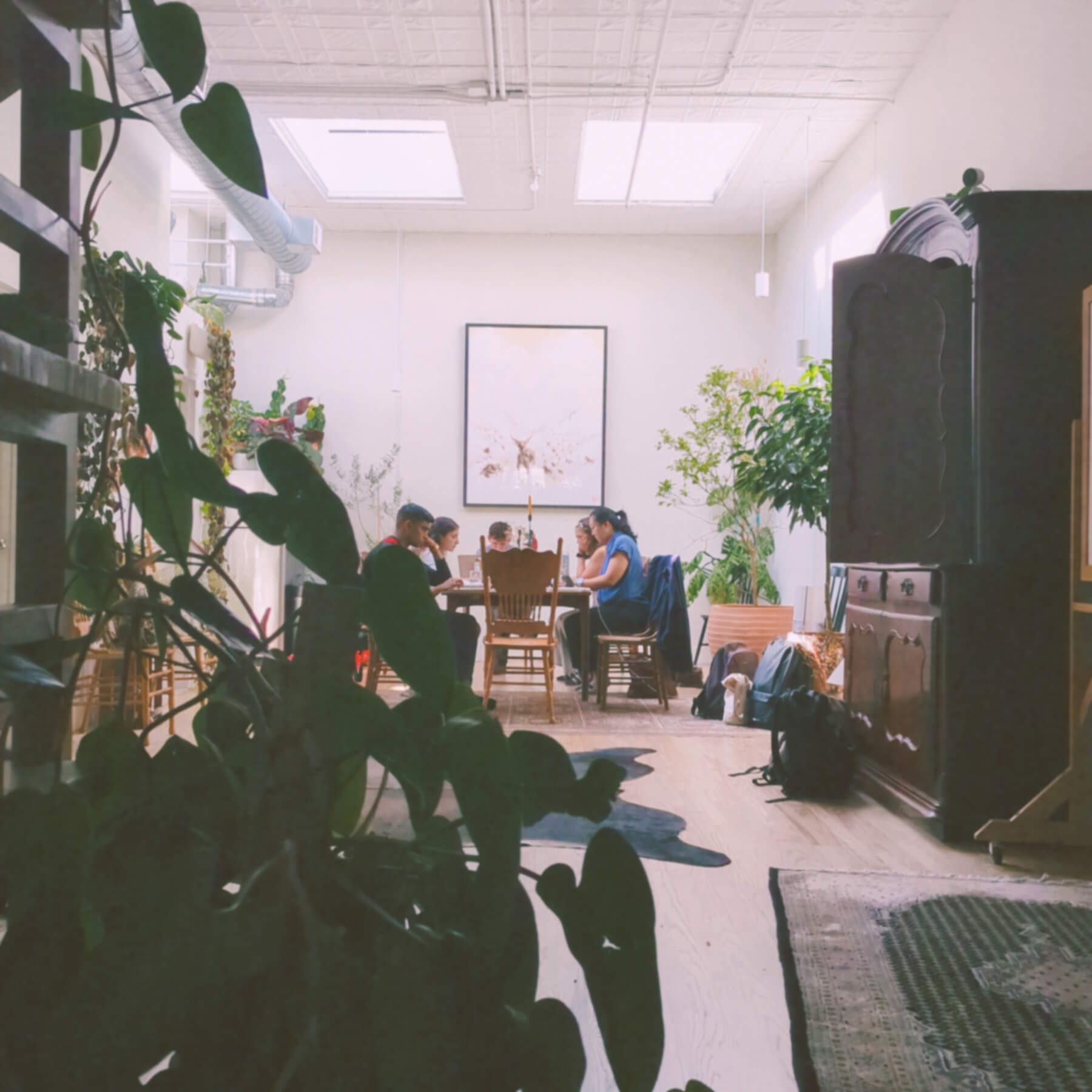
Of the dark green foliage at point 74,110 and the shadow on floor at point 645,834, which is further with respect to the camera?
the shadow on floor at point 645,834

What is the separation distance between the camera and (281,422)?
8.19 meters

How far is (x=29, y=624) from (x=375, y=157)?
25.2 feet

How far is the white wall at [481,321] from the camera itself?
8.99m

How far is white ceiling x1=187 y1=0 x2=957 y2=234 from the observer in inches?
209

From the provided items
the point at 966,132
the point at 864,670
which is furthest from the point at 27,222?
the point at 966,132

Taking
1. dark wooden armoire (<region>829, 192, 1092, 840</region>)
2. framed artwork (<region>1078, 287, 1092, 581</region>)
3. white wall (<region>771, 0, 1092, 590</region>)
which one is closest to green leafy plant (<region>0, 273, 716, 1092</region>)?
framed artwork (<region>1078, 287, 1092, 581</region>)

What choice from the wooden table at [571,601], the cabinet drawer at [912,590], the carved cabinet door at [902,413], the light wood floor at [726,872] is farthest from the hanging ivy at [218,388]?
the cabinet drawer at [912,590]

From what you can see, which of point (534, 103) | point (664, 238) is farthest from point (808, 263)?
point (534, 103)

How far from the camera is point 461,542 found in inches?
353

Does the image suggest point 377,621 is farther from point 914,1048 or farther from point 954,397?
point 954,397

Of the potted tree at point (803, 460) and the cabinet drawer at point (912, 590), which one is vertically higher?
the potted tree at point (803, 460)

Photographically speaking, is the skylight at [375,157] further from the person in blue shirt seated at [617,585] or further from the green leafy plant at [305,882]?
the green leafy plant at [305,882]

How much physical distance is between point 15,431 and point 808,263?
7.95m

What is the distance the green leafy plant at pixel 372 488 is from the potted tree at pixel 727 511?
7.66ft
